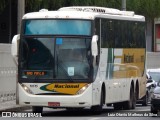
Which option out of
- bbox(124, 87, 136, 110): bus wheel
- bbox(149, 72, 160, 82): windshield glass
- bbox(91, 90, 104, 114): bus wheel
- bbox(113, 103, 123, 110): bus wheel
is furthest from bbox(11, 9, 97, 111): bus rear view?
bbox(149, 72, 160, 82): windshield glass

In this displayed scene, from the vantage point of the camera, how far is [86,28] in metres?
23.2

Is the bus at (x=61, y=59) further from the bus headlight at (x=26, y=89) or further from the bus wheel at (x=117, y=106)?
the bus wheel at (x=117, y=106)

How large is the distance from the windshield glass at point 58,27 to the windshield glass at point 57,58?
0.73ft

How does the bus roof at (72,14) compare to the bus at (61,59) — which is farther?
the bus roof at (72,14)

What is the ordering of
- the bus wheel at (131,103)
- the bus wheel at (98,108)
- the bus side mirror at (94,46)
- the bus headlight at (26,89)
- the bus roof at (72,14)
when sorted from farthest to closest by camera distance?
the bus wheel at (131,103)
the bus wheel at (98,108)
the bus roof at (72,14)
the bus headlight at (26,89)
the bus side mirror at (94,46)

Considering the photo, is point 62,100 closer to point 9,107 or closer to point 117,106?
point 9,107

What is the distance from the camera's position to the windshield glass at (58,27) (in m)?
23.1

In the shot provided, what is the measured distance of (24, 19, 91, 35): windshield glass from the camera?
23.1 metres

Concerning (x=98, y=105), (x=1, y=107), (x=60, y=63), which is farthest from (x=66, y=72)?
(x=1, y=107)

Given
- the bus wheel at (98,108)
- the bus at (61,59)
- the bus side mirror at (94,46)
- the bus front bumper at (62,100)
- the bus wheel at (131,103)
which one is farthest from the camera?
the bus wheel at (131,103)

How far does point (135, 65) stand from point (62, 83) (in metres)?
6.73

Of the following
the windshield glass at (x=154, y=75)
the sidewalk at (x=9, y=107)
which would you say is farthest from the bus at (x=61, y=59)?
the windshield glass at (x=154, y=75)

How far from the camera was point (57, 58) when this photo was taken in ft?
75.2

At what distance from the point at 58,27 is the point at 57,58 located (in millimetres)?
1078
